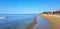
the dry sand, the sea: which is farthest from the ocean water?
the dry sand

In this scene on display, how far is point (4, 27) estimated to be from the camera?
134cm

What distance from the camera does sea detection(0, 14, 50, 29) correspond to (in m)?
1.30

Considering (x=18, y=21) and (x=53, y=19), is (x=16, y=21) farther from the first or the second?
(x=53, y=19)

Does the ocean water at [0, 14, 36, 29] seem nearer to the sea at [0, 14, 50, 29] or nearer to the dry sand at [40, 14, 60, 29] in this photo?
the sea at [0, 14, 50, 29]

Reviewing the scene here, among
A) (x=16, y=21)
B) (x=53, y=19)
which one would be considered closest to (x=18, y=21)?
(x=16, y=21)

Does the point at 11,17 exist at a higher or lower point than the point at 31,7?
lower

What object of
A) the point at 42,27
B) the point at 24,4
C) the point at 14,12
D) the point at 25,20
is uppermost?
the point at 24,4

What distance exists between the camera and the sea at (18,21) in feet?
4.26

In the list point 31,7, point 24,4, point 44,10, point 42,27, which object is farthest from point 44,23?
point 24,4

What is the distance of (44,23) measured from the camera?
4.32 ft

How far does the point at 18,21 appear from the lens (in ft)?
4.38

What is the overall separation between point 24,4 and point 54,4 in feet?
1.46

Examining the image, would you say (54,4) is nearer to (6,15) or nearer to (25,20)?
(25,20)

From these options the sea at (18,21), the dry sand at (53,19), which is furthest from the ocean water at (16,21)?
the dry sand at (53,19)
